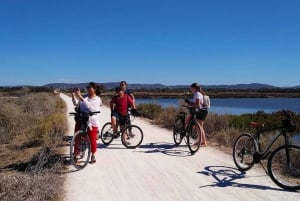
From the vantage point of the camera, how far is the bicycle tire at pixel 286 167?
727 cm

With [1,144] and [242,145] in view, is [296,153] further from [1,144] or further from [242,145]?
[1,144]

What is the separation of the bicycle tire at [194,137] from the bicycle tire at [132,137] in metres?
1.63

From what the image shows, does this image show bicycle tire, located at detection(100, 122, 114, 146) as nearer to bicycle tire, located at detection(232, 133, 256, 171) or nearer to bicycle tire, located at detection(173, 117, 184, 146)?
bicycle tire, located at detection(173, 117, 184, 146)

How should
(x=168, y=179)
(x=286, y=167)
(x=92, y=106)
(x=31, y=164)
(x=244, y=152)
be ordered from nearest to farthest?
(x=168, y=179)
(x=286, y=167)
(x=244, y=152)
(x=92, y=106)
(x=31, y=164)

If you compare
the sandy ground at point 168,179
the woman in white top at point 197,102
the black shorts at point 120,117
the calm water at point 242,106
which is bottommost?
the calm water at point 242,106

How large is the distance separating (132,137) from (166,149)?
3.81 feet

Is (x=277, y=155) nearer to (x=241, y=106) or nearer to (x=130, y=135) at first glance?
(x=130, y=135)

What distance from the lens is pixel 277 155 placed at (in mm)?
8180

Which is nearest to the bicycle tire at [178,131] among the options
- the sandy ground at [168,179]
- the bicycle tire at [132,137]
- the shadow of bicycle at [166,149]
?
the shadow of bicycle at [166,149]

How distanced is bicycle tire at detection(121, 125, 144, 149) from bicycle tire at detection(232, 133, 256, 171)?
3.88 metres

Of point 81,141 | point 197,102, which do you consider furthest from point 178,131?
point 81,141

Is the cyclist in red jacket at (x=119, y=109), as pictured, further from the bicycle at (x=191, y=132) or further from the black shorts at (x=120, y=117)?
the bicycle at (x=191, y=132)

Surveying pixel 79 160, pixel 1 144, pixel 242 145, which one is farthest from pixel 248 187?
pixel 1 144

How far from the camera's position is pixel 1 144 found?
1631 cm
